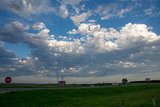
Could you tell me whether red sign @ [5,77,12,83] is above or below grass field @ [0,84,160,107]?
above

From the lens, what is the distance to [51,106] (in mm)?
37125

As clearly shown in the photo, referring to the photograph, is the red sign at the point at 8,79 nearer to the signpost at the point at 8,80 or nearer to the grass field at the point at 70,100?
the signpost at the point at 8,80

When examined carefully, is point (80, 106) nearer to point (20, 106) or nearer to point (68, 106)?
point (68, 106)

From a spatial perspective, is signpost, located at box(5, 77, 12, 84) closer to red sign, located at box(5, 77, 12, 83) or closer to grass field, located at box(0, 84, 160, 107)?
red sign, located at box(5, 77, 12, 83)

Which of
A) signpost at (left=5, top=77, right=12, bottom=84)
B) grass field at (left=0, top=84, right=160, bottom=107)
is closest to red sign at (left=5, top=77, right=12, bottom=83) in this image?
signpost at (left=5, top=77, right=12, bottom=84)

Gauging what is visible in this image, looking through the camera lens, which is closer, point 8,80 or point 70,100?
point 8,80

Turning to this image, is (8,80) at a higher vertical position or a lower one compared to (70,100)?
higher

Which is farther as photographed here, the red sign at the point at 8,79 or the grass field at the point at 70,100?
the grass field at the point at 70,100

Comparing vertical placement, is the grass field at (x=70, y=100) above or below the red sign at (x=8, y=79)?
below

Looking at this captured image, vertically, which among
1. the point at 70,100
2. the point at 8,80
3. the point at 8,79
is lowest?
the point at 70,100

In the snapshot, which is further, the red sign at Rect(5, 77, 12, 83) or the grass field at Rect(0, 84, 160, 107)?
the grass field at Rect(0, 84, 160, 107)

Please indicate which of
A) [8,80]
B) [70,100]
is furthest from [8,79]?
[70,100]

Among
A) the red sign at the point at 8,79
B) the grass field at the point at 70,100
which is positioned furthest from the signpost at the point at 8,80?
the grass field at the point at 70,100

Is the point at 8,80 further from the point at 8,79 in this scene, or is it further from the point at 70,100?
the point at 70,100
